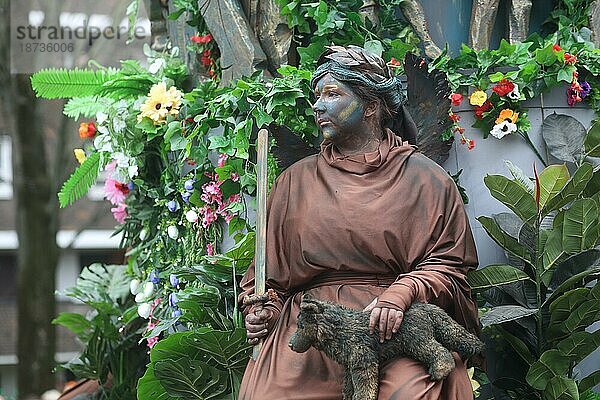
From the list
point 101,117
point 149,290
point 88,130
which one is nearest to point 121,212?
point 88,130

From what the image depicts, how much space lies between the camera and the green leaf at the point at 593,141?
7.00m

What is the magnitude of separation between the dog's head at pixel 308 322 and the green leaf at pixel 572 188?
158 centimetres

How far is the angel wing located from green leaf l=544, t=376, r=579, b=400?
1.25 metres

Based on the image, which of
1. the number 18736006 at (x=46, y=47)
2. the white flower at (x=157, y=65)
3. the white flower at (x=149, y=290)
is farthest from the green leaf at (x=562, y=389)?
the number 18736006 at (x=46, y=47)

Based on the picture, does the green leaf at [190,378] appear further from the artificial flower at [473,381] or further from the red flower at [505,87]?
the red flower at [505,87]

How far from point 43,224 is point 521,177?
738 centimetres

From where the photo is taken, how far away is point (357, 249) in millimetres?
6102

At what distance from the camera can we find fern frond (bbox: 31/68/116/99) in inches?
331

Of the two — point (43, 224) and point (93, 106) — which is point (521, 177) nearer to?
point (93, 106)

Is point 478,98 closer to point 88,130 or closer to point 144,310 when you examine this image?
point 144,310

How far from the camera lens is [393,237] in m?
6.07

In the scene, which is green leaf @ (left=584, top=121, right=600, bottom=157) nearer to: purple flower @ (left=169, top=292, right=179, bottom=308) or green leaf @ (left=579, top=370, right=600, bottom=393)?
green leaf @ (left=579, top=370, right=600, bottom=393)

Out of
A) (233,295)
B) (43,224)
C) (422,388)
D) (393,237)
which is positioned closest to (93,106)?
(233,295)

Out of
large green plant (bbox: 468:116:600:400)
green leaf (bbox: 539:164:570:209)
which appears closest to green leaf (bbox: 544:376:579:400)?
large green plant (bbox: 468:116:600:400)
